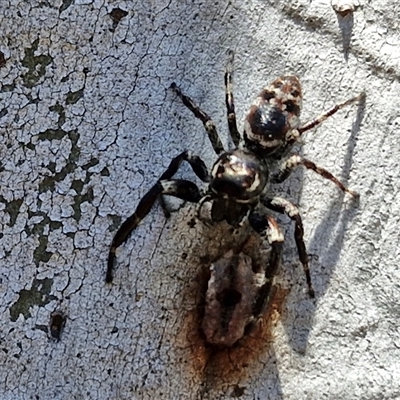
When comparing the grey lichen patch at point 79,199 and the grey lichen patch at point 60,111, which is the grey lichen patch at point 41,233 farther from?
the grey lichen patch at point 60,111

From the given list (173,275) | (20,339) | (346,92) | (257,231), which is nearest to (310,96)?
(346,92)

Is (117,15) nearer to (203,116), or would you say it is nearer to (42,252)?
(203,116)

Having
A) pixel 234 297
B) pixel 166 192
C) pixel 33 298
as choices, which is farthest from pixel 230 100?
pixel 33 298

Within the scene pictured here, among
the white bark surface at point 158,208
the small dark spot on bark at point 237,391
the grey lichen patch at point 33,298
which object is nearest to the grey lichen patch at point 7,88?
the white bark surface at point 158,208

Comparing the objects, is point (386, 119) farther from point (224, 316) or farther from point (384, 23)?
point (224, 316)

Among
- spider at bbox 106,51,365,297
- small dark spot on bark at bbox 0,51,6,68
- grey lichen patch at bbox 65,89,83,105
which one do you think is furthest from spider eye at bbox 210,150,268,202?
small dark spot on bark at bbox 0,51,6,68

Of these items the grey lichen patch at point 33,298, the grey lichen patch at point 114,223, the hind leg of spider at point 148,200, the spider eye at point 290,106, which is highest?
the spider eye at point 290,106

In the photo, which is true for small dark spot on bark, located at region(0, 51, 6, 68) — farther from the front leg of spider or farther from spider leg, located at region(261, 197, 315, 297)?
spider leg, located at region(261, 197, 315, 297)

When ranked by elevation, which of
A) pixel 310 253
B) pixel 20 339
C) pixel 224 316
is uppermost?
pixel 310 253
